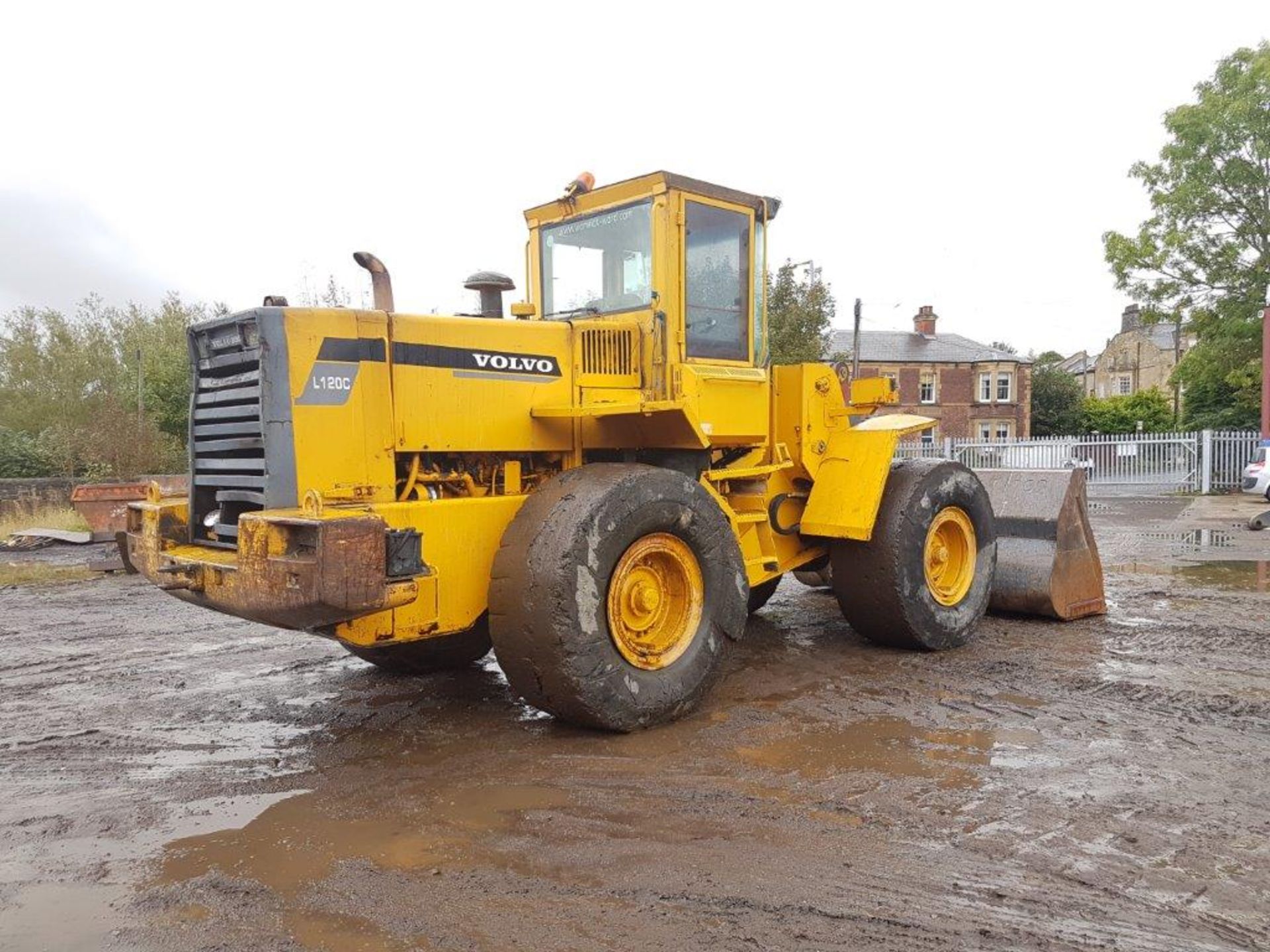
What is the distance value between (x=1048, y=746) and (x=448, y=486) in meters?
3.28

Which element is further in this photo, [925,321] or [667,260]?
[925,321]

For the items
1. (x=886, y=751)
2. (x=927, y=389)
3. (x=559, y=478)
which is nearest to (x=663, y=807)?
(x=886, y=751)

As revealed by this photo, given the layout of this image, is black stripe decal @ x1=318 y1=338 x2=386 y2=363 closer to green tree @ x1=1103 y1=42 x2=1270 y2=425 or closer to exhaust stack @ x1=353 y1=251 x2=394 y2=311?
exhaust stack @ x1=353 y1=251 x2=394 y2=311

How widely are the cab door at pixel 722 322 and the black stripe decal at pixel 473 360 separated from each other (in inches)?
33.1

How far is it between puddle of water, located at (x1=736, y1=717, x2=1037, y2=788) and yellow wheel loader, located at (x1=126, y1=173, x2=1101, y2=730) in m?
0.62

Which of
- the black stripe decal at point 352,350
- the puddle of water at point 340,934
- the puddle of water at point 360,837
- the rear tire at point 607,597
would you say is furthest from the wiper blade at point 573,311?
the puddle of water at point 340,934

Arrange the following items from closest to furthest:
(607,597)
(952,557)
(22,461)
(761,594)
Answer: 1. (607,597)
2. (952,557)
3. (761,594)
4. (22,461)

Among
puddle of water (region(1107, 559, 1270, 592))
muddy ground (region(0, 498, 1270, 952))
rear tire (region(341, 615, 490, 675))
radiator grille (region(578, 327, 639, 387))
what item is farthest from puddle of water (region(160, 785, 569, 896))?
puddle of water (region(1107, 559, 1270, 592))

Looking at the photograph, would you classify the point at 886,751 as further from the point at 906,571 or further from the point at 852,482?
the point at 852,482

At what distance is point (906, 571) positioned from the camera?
621 centimetres

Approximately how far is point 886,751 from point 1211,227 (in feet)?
94.1

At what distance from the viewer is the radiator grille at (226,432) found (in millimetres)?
4434

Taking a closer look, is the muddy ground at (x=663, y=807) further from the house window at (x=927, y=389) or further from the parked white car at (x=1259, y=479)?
the house window at (x=927, y=389)

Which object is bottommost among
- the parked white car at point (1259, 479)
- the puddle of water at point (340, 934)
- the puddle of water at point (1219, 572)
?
the puddle of water at point (340, 934)
